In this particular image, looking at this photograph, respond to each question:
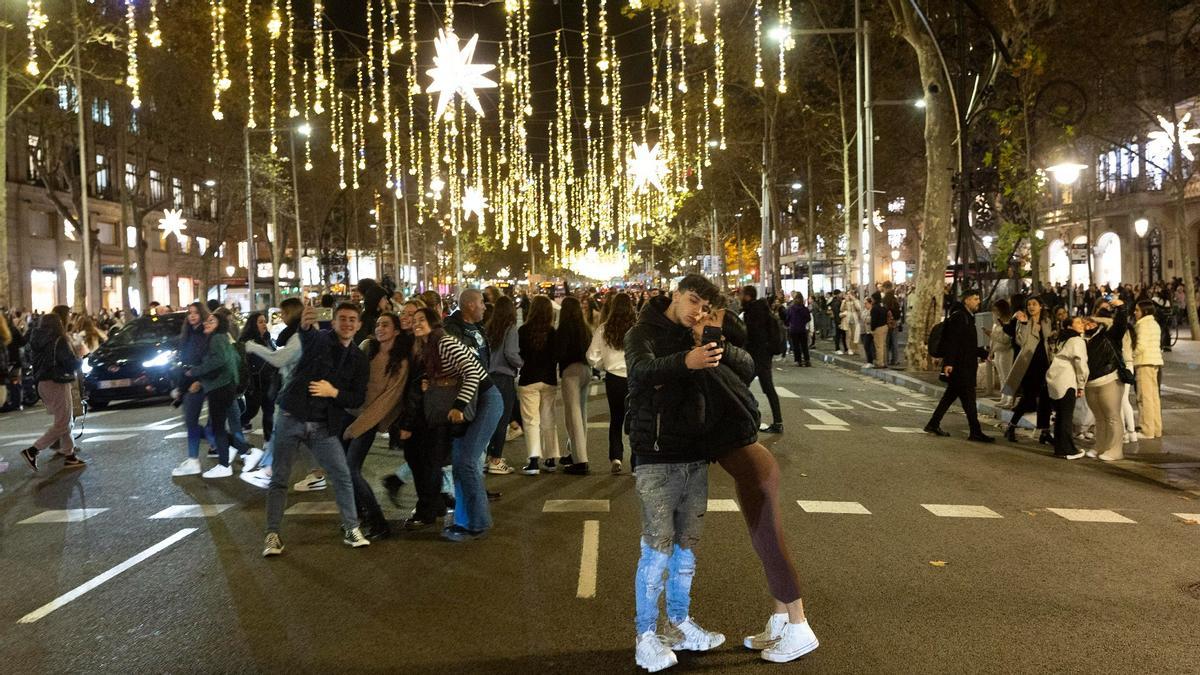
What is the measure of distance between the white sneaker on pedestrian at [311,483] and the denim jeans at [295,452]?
2360 mm

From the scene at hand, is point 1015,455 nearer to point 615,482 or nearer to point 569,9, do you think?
point 615,482

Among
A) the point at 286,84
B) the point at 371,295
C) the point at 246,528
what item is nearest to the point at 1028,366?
the point at 371,295

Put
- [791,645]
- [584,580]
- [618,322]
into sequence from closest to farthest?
1. [791,645]
2. [584,580]
3. [618,322]

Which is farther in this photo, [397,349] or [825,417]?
[825,417]

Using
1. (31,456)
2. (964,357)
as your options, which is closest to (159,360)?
(31,456)

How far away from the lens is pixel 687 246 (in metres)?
74.1

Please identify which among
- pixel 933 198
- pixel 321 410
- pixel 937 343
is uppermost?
pixel 933 198

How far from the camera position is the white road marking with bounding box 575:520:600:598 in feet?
19.3

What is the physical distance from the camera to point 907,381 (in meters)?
19.6

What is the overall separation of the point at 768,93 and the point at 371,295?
3002 centimetres

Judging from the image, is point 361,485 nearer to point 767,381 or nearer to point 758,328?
point 758,328

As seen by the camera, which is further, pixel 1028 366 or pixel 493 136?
pixel 493 136

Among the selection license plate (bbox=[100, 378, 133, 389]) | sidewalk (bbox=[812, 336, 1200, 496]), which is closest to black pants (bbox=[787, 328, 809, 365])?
sidewalk (bbox=[812, 336, 1200, 496])

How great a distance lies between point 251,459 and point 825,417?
25.5 ft
